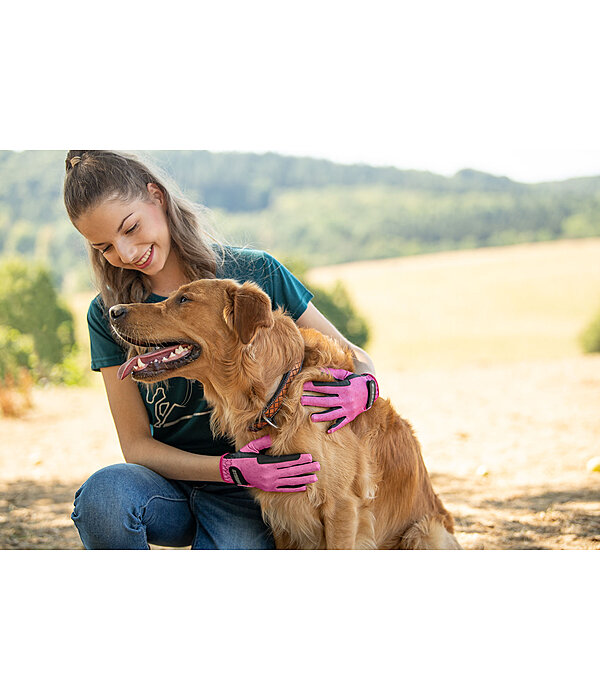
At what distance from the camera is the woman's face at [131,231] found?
2436 mm

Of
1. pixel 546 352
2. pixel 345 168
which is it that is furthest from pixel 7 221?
pixel 546 352

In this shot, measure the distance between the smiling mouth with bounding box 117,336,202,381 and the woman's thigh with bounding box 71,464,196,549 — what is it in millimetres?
410

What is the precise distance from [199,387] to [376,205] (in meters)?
13.2

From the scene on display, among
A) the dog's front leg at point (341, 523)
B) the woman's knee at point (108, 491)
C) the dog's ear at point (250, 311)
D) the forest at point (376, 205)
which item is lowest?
the dog's front leg at point (341, 523)

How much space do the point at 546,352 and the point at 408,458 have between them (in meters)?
9.63

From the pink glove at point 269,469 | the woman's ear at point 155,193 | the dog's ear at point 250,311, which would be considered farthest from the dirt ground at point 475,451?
the woman's ear at point 155,193

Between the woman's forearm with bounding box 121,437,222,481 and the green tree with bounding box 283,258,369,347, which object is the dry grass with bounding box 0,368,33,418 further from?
the woman's forearm with bounding box 121,437,222,481

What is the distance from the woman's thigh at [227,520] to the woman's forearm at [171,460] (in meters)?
0.14

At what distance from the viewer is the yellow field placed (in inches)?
465

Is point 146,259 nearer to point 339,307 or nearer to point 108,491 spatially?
point 108,491

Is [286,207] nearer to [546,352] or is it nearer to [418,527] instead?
[546,352]

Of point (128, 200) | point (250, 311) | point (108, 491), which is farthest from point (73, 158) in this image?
point (108, 491)

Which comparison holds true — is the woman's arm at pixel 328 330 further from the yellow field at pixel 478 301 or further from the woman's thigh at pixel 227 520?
the yellow field at pixel 478 301

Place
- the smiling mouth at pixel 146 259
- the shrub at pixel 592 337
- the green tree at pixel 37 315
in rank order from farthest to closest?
the shrub at pixel 592 337, the green tree at pixel 37 315, the smiling mouth at pixel 146 259
